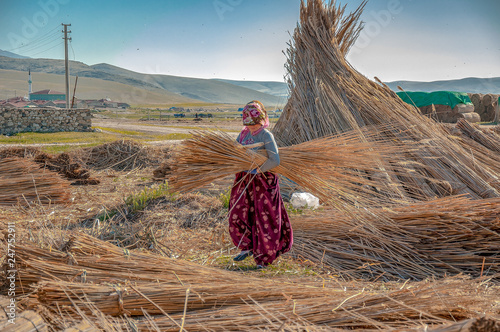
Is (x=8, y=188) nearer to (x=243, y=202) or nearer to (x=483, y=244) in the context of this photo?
(x=243, y=202)

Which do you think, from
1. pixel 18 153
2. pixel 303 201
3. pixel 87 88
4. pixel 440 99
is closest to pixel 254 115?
pixel 303 201

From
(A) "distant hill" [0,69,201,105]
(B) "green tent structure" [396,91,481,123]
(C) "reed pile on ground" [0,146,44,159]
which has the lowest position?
(C) "reed pile on ground" [0,146,44,159]

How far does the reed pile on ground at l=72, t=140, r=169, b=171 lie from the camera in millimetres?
7207

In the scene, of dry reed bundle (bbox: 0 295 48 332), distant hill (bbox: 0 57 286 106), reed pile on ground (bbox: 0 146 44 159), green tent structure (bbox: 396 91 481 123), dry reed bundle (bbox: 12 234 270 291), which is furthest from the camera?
distant hill (bbox: 0 57 286 106)

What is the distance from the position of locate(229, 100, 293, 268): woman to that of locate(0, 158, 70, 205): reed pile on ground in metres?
2.81

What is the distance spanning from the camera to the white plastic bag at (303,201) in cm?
415

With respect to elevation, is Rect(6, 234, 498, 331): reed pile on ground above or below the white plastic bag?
above

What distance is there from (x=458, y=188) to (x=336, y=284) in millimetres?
2578

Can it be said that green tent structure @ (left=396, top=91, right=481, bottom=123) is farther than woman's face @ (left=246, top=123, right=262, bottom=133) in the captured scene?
Yes

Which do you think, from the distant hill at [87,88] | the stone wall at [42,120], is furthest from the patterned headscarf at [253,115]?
the distant hill at [87,88]

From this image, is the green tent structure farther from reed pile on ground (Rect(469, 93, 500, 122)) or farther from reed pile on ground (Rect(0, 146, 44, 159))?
reed pile on ground (Rect(0, 146, 44, 159))

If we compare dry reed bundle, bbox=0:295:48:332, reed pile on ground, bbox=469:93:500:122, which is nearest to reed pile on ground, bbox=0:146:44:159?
dry reed bundle, bbox=0:295:48:332

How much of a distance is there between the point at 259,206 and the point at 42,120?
1468 centimetres

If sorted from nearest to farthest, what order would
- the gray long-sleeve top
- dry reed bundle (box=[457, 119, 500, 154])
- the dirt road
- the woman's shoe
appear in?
1. the gray long-sleeve top
2. the woman's shoe
3. dry reed bundle (box=[457, 119, 500, 154])
4. the dirt road
